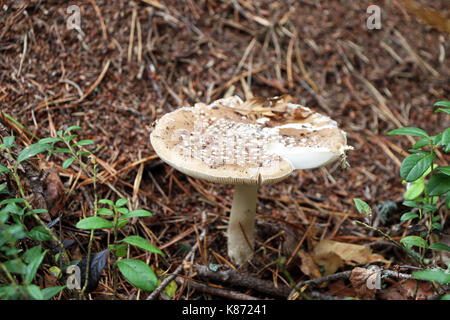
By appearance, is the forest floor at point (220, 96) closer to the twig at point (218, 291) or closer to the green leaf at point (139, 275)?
the twig at point (218, 291)

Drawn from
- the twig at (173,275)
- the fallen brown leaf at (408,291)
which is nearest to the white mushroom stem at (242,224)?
the twig at (173,275)

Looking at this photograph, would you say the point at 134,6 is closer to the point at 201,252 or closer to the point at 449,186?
the point at 201,252

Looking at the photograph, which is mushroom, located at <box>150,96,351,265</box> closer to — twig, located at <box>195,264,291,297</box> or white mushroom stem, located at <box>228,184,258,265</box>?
white mushroom stem, located at <box>228,184,258,265</box>

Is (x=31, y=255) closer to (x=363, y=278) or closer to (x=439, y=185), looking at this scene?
(x=363, y=278)

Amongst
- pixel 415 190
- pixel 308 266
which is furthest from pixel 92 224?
pixel 415 190

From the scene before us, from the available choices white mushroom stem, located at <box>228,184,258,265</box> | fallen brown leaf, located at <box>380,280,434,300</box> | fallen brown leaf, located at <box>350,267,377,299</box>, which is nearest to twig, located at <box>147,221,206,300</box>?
white mushroom stem, located at <box>228,184,258,265</box>
